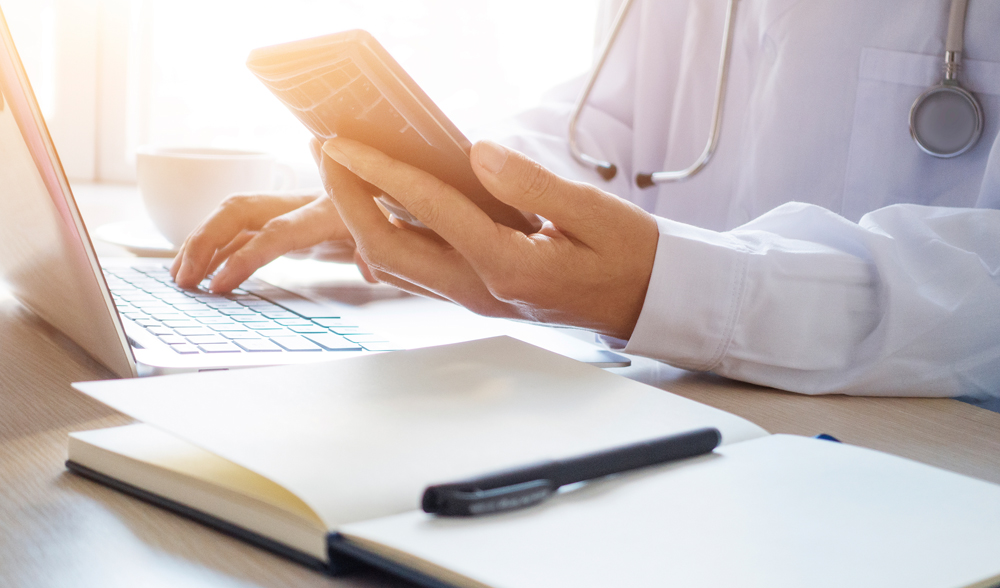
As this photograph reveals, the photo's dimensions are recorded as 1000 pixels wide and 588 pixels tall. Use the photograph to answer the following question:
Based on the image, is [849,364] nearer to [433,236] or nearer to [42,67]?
[433,236]

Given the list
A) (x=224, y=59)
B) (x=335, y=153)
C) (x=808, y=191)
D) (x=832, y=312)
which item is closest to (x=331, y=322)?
(x=335, y=153)

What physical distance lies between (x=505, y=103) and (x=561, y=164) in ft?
3.12

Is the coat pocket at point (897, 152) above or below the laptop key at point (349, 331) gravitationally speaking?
above

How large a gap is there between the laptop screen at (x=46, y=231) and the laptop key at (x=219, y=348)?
0.15 ft

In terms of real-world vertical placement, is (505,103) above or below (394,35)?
below

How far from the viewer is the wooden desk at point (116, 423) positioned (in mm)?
265

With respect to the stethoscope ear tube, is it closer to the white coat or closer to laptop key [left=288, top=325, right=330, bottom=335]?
the white coat

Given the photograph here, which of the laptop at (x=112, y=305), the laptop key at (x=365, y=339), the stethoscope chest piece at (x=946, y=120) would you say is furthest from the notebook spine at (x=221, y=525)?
the stethoscope chest piece at (x=946, y=120)

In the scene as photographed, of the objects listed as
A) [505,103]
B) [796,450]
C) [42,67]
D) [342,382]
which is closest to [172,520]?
[342,382]

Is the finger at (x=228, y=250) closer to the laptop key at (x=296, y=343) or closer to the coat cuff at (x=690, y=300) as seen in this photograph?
the laptop key at (x=296, y=343)

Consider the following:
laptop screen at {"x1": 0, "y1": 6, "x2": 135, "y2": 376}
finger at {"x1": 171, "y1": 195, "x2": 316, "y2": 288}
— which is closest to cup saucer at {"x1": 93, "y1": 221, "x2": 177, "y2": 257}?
finger at {"x1": 171, "y1": 195, "x2": 316, "y2": 288}

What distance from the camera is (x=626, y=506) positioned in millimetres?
292

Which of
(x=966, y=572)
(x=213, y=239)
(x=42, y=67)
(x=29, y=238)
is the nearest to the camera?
(x=966, y=572)

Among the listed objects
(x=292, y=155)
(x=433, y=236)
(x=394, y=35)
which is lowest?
(x=292, y=155)
